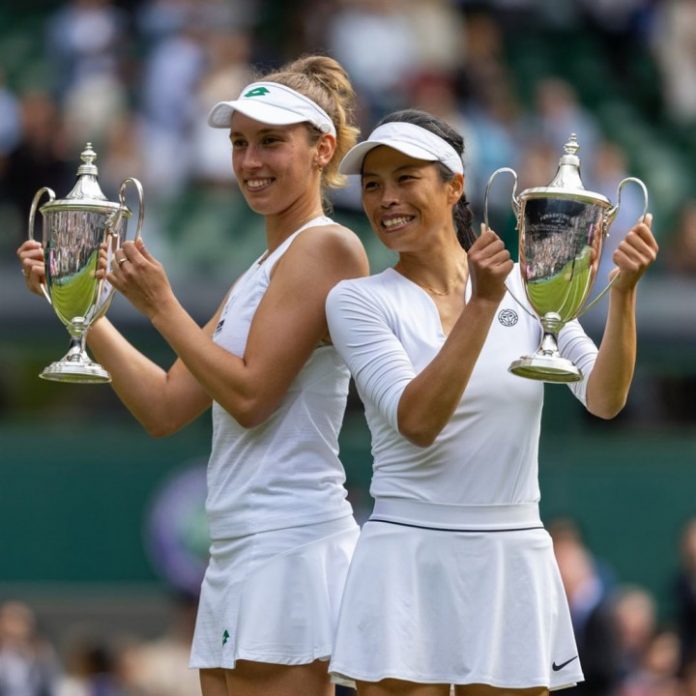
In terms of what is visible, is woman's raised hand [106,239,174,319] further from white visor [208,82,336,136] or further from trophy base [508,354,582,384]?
trophy base [508,354,582,384]

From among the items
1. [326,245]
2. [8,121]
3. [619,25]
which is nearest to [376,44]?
[8,121]

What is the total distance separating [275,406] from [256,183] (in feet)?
1.57

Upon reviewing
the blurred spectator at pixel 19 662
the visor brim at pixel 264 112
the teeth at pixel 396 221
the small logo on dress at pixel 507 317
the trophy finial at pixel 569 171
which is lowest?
the blurred spectator at pixel 19 662

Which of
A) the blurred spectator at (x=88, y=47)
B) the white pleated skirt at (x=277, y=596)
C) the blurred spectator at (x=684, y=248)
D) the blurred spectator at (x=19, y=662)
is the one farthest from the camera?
the blurred spectator at (x=88, y=47)

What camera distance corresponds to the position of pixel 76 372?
3.89m

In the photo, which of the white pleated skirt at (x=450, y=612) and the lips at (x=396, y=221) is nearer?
the white pleated skirt at (x=450, y=612)

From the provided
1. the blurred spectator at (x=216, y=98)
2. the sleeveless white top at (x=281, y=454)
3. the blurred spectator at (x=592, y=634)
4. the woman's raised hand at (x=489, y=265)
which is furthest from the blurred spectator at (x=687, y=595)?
the woman's raised hand at (x=489, y=265)

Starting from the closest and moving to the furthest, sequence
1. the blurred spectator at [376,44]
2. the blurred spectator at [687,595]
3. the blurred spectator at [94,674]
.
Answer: the blurred spectator at [94,674], the blurred spectator at [687,595], the blurred spectator at [376,44]

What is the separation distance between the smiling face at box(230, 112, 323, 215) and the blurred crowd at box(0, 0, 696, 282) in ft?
18.4

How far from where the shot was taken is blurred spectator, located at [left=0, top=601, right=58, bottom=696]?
8906mm

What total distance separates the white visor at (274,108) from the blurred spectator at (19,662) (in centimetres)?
536

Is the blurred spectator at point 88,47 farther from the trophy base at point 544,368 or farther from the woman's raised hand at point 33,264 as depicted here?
the trophy base at point 544,368

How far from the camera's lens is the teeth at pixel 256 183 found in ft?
13.2

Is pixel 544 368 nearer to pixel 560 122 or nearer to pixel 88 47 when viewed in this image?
pixel 560 122
